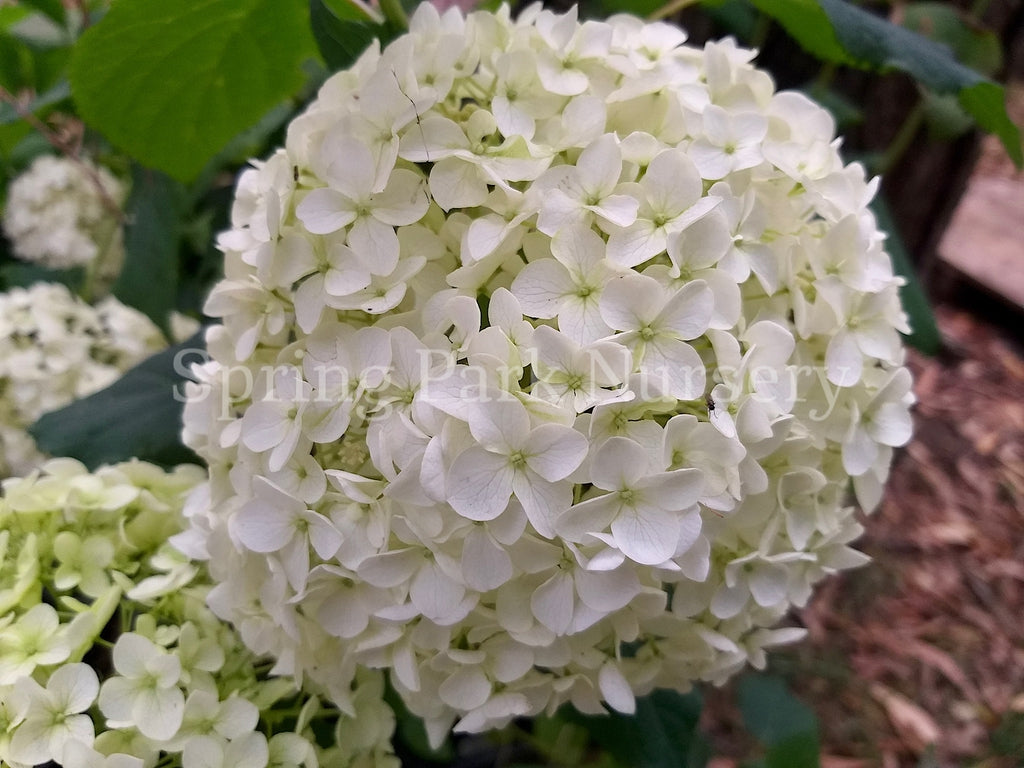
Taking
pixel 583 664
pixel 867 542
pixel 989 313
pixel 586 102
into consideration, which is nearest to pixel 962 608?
pixel 867 542

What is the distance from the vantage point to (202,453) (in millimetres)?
492

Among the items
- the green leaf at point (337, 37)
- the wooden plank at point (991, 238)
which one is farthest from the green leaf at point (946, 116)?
the wooden plank at point (991, 238)

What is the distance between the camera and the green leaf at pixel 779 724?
0.66 metres

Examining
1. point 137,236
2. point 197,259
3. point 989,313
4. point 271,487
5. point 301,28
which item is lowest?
point 989,313

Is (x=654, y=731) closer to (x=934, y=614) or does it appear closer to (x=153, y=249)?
(x=153, y=249)

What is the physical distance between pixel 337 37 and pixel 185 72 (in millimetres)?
159

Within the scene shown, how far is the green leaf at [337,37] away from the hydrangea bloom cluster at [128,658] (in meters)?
0.32

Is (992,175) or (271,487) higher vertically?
(271,487)

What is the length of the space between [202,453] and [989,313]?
2072mm

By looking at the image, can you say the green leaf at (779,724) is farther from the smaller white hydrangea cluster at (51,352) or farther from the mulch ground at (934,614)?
the smaller white hydrangea cluster at (51,352)

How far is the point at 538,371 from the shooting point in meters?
0.37

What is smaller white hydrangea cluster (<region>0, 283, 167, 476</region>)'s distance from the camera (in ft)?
2.36

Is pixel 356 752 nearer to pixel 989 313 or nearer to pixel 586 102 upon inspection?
pixel 586 102

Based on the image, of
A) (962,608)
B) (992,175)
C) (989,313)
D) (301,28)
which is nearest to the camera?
(301,28)
